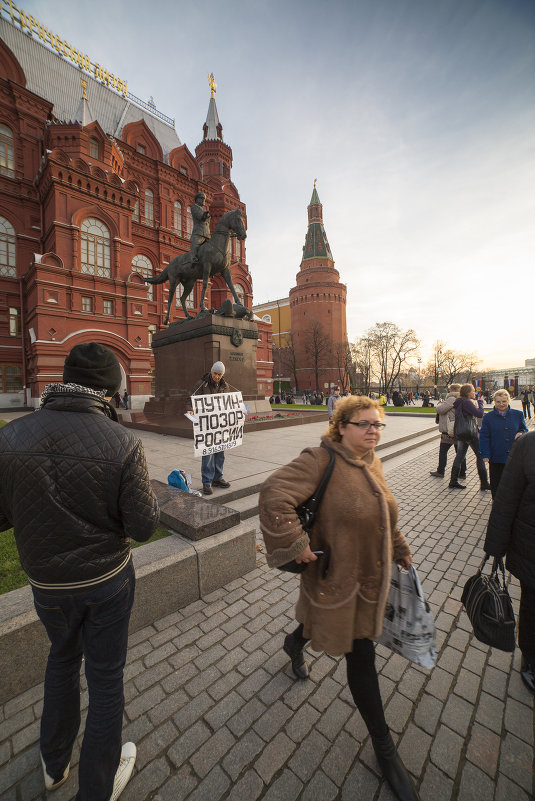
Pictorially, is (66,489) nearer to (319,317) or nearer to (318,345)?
(318,345)

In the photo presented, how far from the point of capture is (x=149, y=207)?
3083cm

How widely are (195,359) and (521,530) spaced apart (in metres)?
9.60

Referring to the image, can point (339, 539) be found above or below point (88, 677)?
above

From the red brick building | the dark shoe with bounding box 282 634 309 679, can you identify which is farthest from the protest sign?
the red brick building

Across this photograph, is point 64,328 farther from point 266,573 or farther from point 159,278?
point 266,573

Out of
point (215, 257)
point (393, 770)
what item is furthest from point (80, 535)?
point (215, 257)

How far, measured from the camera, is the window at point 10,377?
910 inches

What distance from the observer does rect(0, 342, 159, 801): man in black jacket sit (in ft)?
4.79

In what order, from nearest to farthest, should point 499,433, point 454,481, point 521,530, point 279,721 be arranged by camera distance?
point 279,721 < point 521,530 < point 499,433 < point 454,481

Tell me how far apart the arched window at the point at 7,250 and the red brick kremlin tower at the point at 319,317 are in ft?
141

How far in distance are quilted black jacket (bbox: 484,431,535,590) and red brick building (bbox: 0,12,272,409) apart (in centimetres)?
1933

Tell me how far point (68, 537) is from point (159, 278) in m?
14.3

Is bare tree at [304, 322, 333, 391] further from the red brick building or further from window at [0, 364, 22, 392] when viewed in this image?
window at [0, 364, 22, 392]

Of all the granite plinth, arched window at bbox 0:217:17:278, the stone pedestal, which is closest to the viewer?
the granite plinth
